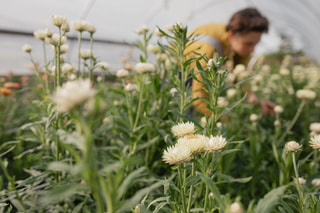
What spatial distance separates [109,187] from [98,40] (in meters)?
5.95

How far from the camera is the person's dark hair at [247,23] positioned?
1.90 metres

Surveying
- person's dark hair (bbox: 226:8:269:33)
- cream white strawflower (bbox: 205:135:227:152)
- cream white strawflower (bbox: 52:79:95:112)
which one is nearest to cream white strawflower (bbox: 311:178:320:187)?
cream white strawflower (bbox: 205:135:227:152)

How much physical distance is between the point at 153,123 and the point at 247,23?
1179 mm

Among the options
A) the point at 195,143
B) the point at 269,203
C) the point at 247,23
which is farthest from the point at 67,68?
the point at 247,23

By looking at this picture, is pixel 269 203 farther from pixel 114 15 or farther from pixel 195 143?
pixel 114 15

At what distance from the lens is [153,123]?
4.15 feet

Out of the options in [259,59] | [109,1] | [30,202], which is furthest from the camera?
[109,1]

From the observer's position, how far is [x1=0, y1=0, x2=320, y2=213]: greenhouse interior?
492 mm

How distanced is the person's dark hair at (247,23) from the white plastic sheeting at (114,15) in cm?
54

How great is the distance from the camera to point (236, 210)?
43cm

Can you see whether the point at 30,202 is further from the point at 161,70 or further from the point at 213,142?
the point at 161,70

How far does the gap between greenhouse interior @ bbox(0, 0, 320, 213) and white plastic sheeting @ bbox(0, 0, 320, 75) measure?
1.1 inches

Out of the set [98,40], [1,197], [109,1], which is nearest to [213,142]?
[1,197]

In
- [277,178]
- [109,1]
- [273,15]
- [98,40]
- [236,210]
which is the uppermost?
[273,15]
